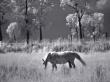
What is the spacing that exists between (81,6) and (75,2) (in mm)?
816

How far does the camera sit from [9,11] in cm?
2280

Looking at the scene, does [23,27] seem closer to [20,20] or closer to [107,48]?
[20,20]

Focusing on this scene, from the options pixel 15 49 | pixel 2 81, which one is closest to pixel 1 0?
pixel 15 49

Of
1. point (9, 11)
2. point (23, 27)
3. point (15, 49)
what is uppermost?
point (9, 11)

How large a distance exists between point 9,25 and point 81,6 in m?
8.89

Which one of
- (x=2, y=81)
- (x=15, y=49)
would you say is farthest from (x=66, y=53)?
(x=15, y=49)

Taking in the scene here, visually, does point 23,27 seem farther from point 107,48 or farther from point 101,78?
point 101,78

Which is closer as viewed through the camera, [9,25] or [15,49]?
[15,49]

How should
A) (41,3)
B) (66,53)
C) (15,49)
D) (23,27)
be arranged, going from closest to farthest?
(66,53), (15,49), (23,27), (41,3)

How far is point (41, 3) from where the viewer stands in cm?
2862

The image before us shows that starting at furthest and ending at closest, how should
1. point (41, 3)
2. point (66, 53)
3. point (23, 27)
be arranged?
point (41, 3) → point (23, 27) → point (66, 53)

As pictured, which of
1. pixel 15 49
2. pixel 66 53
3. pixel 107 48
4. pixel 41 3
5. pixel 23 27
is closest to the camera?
pixel 66 53

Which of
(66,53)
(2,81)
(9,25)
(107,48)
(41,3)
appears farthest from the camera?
(41,3)

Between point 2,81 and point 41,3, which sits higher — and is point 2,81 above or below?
below
